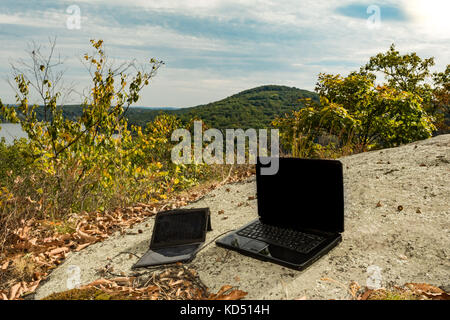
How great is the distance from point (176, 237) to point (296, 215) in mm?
1190

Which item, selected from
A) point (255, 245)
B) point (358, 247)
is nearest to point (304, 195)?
point (255, 245)

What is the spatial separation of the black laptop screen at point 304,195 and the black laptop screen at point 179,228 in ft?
2.17

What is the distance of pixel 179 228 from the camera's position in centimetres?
324

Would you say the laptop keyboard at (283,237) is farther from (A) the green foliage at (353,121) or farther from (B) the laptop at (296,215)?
(A) the green foliage at (353,121)

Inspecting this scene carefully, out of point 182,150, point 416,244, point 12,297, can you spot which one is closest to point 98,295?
point 12,297

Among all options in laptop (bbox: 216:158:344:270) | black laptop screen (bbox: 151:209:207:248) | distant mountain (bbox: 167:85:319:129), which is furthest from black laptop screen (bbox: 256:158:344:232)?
distant mountain (bbox: 167:85:319:129)

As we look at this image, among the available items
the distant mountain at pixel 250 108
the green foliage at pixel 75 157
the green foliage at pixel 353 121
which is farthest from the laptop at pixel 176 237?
the distant mountain at pixel 250 108

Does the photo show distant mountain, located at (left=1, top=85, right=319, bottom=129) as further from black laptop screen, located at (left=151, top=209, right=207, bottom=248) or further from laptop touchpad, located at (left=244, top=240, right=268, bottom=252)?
laptop touchpad, located at (left=244, top=240, right=268, bottom=252)

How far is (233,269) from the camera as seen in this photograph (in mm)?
2621

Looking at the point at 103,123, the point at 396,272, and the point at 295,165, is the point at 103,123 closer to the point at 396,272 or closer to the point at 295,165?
the point at 295,165

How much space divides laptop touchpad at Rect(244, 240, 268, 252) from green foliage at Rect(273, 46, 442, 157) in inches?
189

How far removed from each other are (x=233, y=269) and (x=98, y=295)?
1.03 meters

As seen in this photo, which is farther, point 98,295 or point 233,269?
point 233,269

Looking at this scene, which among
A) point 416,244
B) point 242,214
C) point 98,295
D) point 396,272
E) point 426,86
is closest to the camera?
point 98,295
